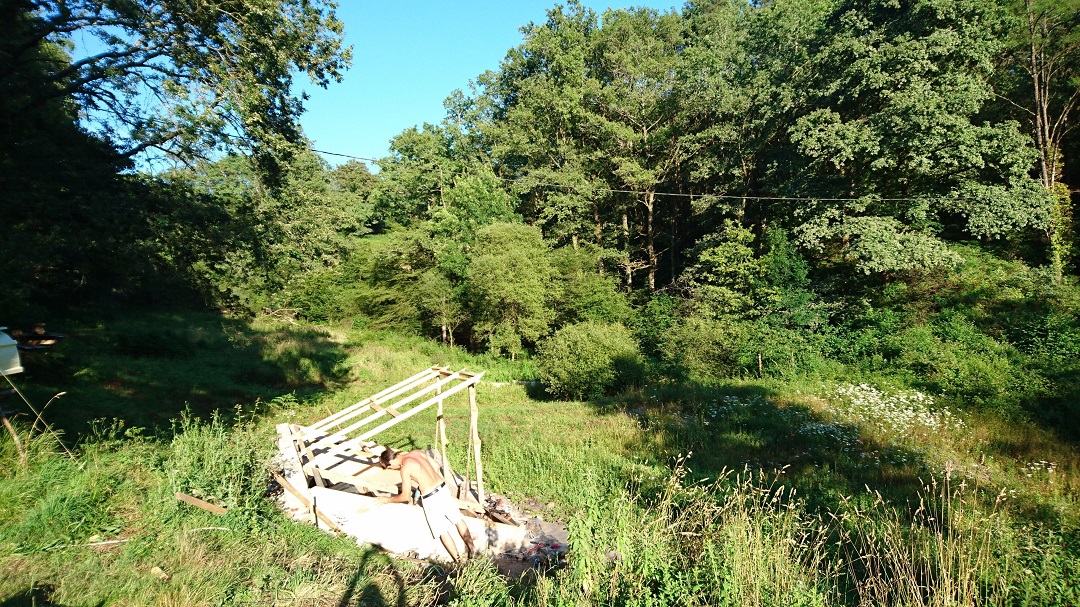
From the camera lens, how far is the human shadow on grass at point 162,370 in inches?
338

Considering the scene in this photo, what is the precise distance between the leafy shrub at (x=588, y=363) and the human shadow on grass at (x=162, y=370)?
7.34m

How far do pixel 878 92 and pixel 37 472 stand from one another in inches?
843

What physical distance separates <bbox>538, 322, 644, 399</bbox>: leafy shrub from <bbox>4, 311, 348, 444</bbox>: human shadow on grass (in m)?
7.34

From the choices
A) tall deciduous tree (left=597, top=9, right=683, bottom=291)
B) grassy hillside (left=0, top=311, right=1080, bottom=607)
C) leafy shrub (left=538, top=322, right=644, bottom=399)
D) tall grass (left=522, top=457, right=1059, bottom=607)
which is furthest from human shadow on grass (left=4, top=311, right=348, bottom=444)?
tall deciduous tree (left=597, top=9, right=683, bottom=291)

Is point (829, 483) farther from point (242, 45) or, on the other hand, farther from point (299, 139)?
point (242, 45)

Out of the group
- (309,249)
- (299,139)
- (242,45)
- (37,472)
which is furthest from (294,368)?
(37,472)

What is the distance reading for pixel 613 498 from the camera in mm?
4668

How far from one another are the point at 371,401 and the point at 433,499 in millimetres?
1880

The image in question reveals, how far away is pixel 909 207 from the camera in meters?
17.3

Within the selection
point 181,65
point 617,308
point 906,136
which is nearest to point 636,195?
point 617,308

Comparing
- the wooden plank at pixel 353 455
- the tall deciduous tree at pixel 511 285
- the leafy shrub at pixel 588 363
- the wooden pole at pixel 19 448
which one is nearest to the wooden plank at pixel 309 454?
the wooden plank at pixel 353 455

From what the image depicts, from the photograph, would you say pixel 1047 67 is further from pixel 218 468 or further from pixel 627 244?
pixel 218 468

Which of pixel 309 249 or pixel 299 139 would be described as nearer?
pixel 299 139

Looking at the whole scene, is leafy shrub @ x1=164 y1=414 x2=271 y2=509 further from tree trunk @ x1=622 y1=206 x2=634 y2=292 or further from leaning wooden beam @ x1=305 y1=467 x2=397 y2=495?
tree trunk @ x1=622 y1=206 x2=634 y2=292
